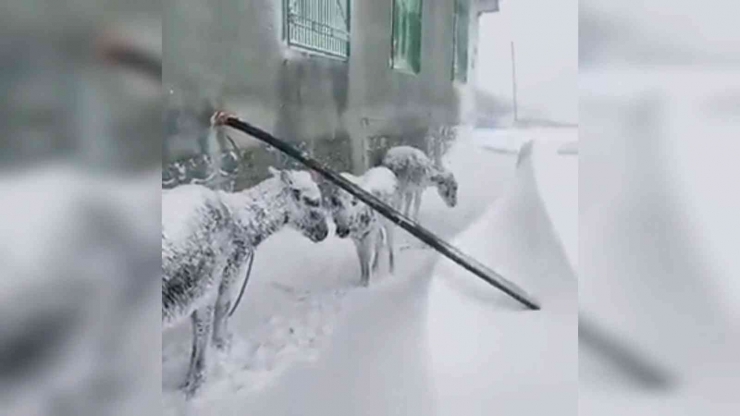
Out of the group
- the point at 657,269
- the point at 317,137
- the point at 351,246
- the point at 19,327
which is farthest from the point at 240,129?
the point at 657,269

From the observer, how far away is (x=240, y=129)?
1.15 m

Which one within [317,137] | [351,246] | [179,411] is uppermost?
[317,137]

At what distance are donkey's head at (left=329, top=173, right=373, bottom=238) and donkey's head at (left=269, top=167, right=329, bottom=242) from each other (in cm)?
2

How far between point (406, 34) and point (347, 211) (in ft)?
1.06

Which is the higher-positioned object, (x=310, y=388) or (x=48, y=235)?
(x=48, y=235)

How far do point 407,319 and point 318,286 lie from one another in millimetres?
165

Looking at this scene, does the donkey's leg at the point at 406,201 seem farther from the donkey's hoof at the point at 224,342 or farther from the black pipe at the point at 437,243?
the donkey's hoof at the point at 224,342

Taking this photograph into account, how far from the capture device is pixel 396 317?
128 cm

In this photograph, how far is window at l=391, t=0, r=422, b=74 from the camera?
1.31m

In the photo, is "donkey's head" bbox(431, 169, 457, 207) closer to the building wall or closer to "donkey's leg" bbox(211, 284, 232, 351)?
the building wall

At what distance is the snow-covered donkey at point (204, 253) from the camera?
1109 millimetres

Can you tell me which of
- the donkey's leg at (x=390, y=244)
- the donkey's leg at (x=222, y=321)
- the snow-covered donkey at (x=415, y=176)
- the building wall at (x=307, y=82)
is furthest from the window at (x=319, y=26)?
the donkey's leg at (x=222, y=321)

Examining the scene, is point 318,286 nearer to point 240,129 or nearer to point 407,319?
point 407,319

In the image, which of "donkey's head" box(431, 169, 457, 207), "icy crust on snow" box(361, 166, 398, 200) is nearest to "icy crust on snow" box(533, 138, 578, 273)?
"donkey's head" box(431, 169, 457, 207)
